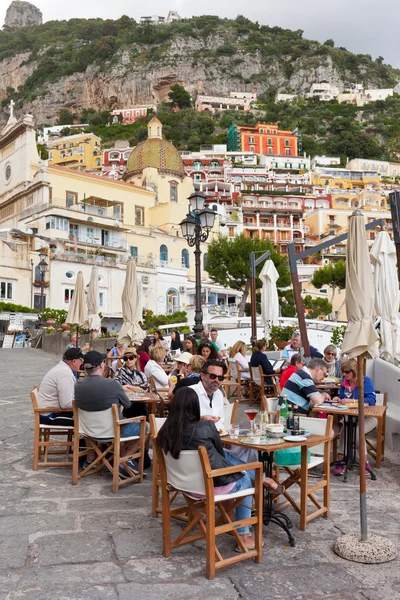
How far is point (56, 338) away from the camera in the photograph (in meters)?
23.5

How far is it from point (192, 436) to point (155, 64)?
14712 cm

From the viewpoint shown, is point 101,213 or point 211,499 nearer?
point 211,499

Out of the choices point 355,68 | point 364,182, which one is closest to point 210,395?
point 364,182

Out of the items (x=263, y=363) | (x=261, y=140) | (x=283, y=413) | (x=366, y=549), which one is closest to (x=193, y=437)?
(x=366, y=549)

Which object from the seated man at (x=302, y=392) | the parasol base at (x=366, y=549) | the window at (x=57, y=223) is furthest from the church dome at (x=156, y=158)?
the parasol base at (x=366, y=549)

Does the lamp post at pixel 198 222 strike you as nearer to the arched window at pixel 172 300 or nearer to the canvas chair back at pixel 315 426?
the canvas chair back at pixel 315 426

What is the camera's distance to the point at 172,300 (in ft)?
142

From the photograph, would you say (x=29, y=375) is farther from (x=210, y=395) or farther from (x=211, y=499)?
(x=211, y=499)

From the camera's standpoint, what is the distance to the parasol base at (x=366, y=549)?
3.94 metres

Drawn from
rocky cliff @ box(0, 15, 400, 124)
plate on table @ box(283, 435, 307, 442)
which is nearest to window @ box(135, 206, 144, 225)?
plate on table @ box(283, 435, 307, 442)

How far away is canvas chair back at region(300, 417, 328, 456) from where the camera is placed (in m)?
5.10

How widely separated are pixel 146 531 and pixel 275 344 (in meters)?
12.3

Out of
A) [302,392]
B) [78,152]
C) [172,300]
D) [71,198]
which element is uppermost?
[78,152]

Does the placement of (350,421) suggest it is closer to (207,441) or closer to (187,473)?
(207,441)
